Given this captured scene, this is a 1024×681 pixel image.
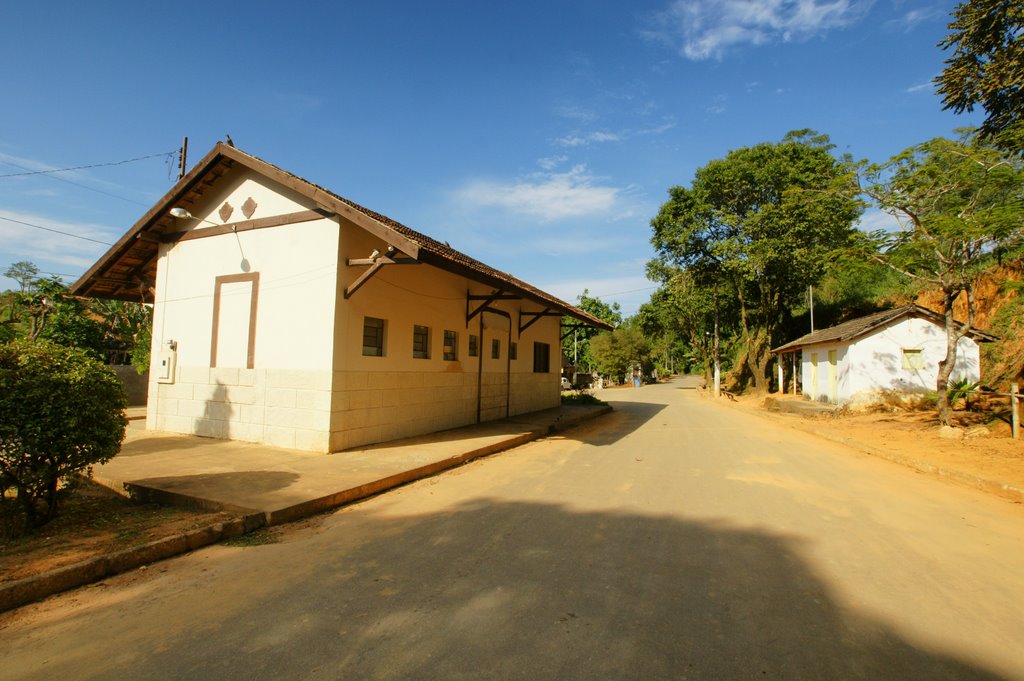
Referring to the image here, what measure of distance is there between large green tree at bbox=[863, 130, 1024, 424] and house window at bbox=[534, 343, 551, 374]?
10.9 meters

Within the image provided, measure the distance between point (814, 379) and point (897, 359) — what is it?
5.75 m

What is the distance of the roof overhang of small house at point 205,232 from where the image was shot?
8086mm

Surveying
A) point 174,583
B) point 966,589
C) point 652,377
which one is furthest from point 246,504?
point 652,377

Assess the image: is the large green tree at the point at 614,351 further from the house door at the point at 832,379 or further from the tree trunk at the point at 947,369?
the tree trunk at the point at 947,369

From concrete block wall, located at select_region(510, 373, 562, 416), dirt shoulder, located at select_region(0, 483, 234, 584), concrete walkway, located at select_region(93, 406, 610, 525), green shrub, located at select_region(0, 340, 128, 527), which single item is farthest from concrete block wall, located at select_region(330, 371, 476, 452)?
green shrub, located at select_region(0, 340, 128, 527)

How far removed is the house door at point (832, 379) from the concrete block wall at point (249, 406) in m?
22.0

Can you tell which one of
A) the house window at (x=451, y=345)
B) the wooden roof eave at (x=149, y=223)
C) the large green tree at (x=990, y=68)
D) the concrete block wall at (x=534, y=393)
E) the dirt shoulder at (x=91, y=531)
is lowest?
the dirt shoulder at (x=91, y=531)

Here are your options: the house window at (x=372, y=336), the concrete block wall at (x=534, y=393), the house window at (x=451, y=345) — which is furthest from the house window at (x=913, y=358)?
the house window at (x=372, y=336)

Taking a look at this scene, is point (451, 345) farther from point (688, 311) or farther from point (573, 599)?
point (688, 311)

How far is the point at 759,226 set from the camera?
27312mm

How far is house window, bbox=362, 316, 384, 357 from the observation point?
30.9 feet

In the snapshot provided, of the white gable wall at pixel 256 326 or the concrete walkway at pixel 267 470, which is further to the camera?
the white gable wall at pixel 256 326

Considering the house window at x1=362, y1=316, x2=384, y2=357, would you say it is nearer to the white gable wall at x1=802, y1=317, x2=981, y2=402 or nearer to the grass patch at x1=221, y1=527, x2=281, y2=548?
the grass patch at x1=221, y1=527, x2=281, y2=548

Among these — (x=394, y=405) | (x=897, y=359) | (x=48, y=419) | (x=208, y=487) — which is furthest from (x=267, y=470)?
(x=897, y=359)
